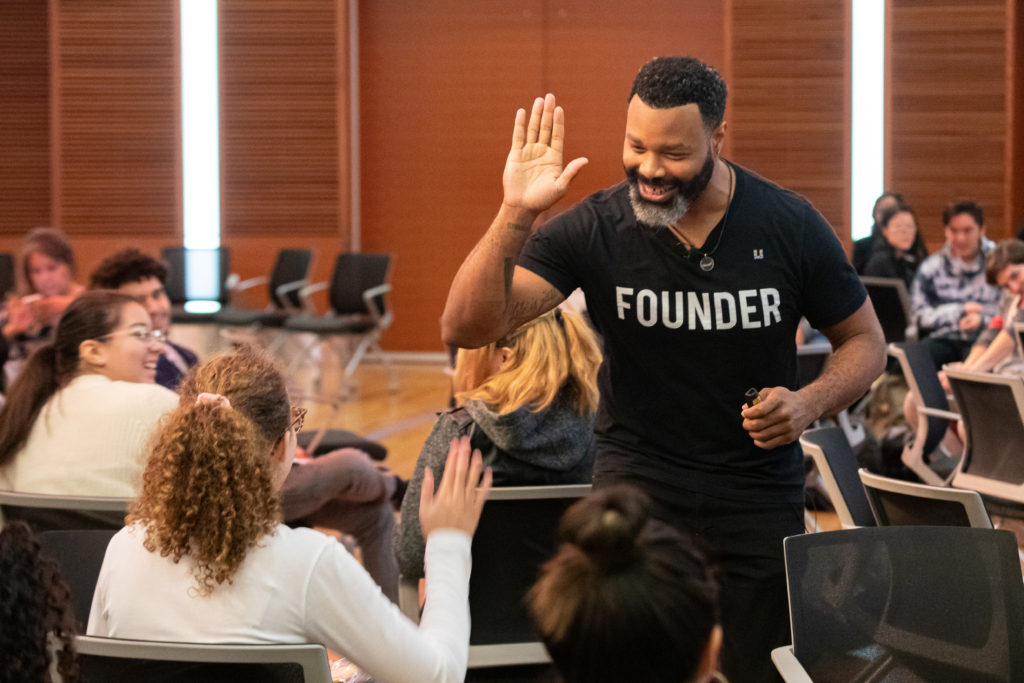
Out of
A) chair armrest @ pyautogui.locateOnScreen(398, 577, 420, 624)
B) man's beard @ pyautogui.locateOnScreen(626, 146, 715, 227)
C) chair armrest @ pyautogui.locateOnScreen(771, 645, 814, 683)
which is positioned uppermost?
man's beard @ pyautogui.locateOnScreen(626, 146, 715, 227)

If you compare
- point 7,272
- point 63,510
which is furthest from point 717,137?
point 7,272

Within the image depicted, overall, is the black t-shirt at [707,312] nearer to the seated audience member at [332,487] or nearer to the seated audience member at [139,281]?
the seated audience member at [332,487]

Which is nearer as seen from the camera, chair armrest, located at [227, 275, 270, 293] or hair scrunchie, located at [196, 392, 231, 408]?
hair scrunchie, located at [196, 392, 231, 408]

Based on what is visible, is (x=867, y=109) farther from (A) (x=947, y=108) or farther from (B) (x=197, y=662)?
(B) (x=197, y=662)

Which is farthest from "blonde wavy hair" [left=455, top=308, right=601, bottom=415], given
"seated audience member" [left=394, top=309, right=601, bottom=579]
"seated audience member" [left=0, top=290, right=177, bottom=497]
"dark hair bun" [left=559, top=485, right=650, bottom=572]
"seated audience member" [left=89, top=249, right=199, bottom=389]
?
"seated audience member" [left=89, top=249, right=199, bottom=389]

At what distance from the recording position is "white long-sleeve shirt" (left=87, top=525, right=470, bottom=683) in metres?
1.66

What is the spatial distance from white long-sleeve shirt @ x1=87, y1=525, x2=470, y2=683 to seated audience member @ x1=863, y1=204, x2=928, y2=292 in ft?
20.3

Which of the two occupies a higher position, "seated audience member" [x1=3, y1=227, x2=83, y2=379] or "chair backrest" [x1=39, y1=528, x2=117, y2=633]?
"seated audience member" [x1=3, y1=227, x2=83, y2=379]

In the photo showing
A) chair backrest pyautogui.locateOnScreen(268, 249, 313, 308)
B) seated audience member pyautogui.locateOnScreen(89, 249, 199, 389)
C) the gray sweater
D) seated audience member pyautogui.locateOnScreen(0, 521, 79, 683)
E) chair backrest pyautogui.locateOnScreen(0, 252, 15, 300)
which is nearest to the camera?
seated audience member pyautogui.locateOnScreen(0, 521, 79, 683)

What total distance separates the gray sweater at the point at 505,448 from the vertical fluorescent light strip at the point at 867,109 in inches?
298

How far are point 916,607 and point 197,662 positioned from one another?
4.16ft

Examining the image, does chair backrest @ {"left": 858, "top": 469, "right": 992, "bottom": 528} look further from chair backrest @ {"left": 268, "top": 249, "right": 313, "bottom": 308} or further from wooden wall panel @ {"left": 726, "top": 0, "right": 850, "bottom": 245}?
chair backrest @ {"left": 268, "top": 249, "right": 313, "bottom": 308}

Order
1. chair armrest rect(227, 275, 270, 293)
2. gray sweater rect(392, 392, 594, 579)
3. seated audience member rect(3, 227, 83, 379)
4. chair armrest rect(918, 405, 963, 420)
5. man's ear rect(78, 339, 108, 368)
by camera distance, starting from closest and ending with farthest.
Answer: gray sweater rect(392, 392, 594, 579), man's ear rect(78, 339, 108, 368), chair armrest rect(918, 405, 963, 420), seated audience member rect(3, 227, 83, 379), chair armrest rect(227, 275, 270, 293)

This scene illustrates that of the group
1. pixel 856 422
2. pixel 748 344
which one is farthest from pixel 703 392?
pixel 856 422
